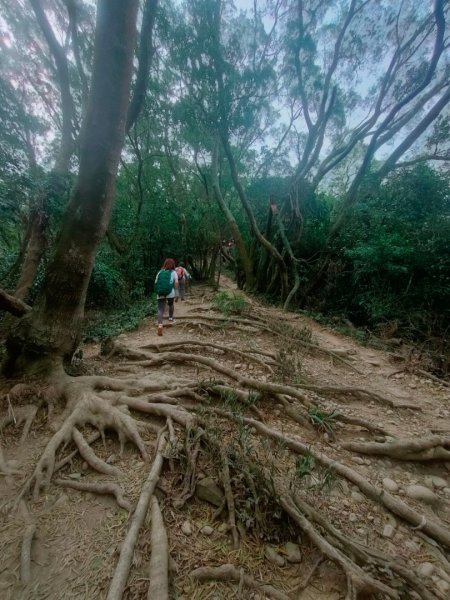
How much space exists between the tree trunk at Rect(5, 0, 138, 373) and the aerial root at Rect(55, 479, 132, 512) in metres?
1.40

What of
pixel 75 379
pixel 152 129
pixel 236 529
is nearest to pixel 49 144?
pixel 152 129

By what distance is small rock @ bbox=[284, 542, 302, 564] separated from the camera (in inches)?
57.6

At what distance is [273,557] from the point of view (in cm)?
146

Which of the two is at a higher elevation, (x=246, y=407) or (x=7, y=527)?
(x=246, y=407)

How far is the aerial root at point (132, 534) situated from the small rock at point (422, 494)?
81.0 inches

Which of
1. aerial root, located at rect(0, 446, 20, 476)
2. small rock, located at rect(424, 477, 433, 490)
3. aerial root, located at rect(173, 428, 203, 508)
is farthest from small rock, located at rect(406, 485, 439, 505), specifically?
aerial root, located at rect(0, 446, 20, 476)

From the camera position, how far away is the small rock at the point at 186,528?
61.0 inches

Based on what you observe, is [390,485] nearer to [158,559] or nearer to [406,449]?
[406,449]

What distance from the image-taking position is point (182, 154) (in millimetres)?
13750

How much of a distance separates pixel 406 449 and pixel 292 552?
1.64 meters

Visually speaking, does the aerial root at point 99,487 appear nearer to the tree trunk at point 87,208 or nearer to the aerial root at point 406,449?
the tree trunk at point 87,208

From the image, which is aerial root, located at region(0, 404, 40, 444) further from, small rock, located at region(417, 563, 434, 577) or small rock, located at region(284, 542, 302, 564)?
small rock, located at region(417, 563, 434, 577)

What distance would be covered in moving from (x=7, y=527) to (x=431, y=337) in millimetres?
6685

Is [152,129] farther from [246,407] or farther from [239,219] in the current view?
[246,407]
